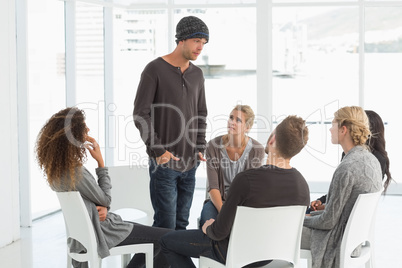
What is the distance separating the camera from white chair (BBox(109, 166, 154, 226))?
4012mm

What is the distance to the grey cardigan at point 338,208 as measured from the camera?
123 inches

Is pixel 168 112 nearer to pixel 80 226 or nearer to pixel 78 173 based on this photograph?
pixel 78 173

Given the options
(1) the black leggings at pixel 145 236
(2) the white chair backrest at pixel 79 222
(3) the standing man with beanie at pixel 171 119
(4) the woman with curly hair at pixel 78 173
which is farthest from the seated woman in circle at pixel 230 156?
(2) the white chair backrest at pixel 79 222

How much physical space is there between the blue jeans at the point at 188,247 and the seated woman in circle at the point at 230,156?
556 mm

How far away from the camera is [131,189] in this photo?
4047 mm

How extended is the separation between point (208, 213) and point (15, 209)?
7.37 feet

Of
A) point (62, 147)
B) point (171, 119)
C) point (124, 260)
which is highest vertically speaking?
point (171, 119)

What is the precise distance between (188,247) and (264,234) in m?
0.49

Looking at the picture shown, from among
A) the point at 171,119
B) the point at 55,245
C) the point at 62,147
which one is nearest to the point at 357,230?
the point at 171,119

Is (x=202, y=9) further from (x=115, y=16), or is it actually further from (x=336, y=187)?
(x=336, y=187)

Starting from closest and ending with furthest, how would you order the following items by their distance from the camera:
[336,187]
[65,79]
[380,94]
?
[336,187], [65,79], [380,94]

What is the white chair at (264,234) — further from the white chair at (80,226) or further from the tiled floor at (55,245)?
the tiled floor at (55,245)

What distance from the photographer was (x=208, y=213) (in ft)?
12.0

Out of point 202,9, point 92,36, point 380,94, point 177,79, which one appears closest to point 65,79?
point 92,36
